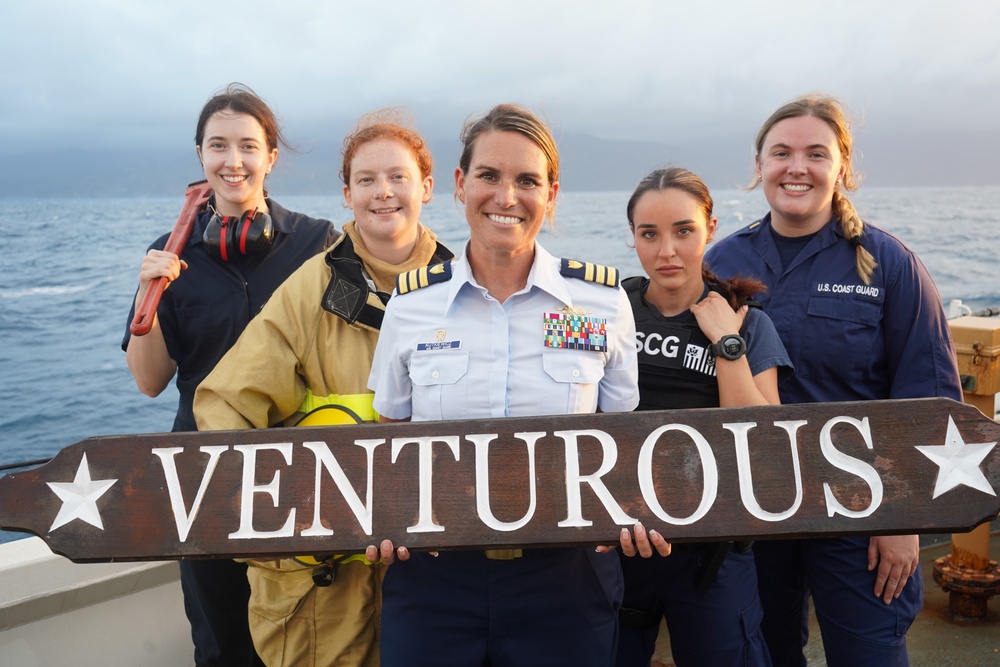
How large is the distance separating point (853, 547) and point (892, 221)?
50.9 metres

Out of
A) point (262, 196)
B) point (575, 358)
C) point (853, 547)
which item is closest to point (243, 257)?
point (262, 196)

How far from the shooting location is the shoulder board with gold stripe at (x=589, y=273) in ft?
7.59

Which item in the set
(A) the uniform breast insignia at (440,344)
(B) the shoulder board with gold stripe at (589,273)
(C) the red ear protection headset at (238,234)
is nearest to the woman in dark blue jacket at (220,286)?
(C) the red ear protection headset at (238,234)

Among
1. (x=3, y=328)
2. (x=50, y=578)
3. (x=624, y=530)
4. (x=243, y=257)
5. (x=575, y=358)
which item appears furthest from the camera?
(x=3, y=328)

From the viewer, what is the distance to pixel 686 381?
2543 mm

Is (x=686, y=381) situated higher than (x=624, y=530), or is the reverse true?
(x=686, y=381)

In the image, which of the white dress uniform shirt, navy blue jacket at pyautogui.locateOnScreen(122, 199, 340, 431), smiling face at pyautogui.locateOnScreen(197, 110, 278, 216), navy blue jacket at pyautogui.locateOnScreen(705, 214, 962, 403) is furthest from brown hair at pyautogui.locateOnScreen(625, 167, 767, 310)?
smiling face at pyautogui.locateOnScreen(197, 110, 278, 216)

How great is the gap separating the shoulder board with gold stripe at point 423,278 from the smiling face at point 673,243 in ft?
2.21

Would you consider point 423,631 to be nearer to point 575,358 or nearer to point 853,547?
point 575,358

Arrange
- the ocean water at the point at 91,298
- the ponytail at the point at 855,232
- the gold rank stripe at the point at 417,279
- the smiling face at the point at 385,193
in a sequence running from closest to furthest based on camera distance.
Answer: the gold rank stripe at the point at 417,279 → the smiling face at the point at 385,193 → the ponytail at the point at 855,232 → the ocean water at the point at 91,298

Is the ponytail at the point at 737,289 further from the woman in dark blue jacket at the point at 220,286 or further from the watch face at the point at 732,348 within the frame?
the woman in dark blue jacket at the point at 220,286

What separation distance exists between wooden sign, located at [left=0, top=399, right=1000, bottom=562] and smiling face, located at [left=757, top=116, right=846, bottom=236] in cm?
95

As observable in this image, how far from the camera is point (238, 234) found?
2900mm

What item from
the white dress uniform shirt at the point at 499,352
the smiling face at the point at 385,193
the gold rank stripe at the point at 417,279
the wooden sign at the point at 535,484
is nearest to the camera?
the wooden sign at the point at 535,484
